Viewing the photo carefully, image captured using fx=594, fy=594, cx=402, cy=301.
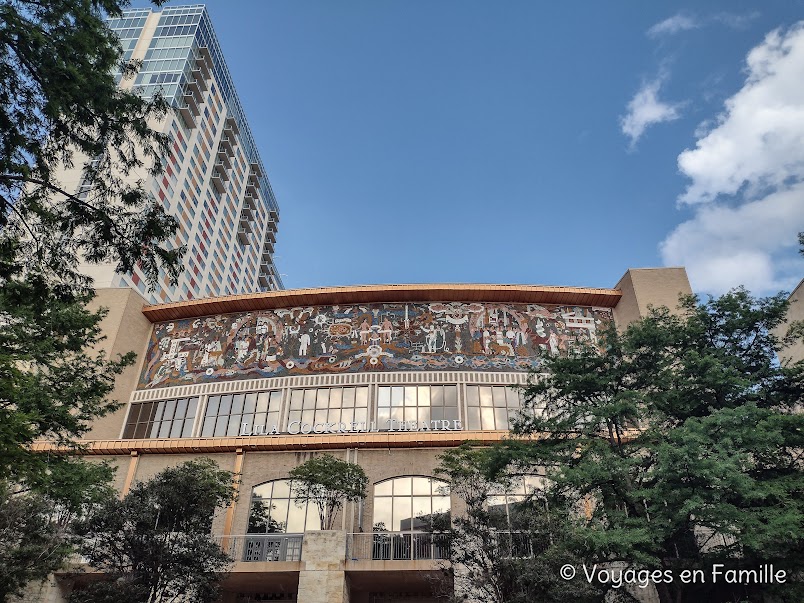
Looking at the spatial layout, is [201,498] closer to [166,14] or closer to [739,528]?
[739,528]

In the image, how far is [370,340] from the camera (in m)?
29.9

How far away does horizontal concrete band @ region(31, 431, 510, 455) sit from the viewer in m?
23.3

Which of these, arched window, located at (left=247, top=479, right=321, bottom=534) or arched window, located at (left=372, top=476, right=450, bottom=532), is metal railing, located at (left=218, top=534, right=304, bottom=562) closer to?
arched window, located at (left=247, top=479, right=321, bottom=534)

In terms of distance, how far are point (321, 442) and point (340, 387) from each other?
5.23m

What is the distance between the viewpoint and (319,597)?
1842 cm

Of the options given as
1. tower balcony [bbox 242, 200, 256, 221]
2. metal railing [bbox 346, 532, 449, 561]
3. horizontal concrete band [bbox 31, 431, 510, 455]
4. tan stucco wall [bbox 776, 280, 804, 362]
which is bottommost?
metal railing [bbox 346, 532, 449, 561]

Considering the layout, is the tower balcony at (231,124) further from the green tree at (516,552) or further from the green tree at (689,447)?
the green tree at (516,552)

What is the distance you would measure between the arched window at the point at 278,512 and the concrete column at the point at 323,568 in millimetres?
3212

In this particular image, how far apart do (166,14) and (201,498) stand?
203ft

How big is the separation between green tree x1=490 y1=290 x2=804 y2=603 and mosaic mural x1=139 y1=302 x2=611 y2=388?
10038 millimetres

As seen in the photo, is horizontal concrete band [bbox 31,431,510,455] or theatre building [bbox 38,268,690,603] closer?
theatre building [bbox 38,268,690,603]

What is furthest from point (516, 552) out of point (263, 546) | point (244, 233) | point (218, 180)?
point (244, 233)

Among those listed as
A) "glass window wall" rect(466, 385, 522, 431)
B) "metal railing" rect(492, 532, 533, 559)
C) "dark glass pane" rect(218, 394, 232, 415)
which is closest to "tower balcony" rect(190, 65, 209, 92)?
"dark glass pane" rect(218, 394, 232, 415)

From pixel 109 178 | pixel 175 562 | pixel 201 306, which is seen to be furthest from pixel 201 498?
pixel 201 306
